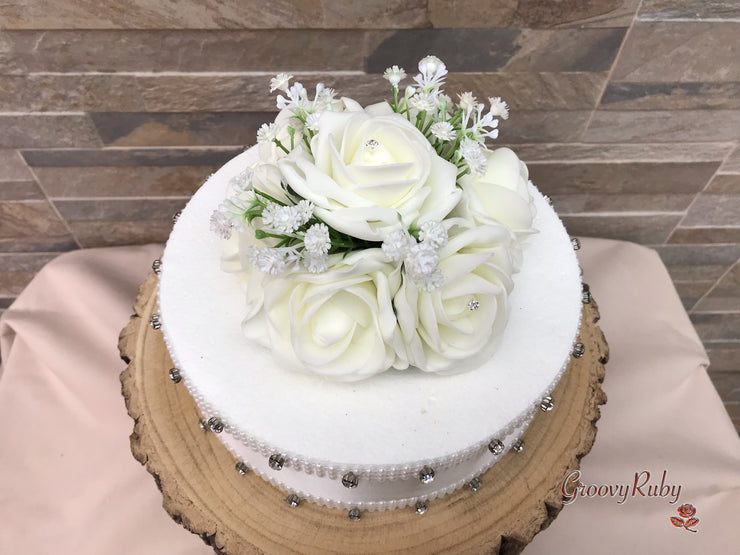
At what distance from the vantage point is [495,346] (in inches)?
25.8

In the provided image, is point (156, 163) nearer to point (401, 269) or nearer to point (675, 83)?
point (401, 269)

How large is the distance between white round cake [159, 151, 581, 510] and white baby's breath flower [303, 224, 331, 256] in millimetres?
193

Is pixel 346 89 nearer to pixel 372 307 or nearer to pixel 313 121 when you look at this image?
pixel 313 121

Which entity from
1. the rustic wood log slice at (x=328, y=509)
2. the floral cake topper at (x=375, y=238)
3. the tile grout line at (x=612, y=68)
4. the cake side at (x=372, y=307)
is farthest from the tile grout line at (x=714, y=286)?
the floral cake topper at (x=375, y=238)

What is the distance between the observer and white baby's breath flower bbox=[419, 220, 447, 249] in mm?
501

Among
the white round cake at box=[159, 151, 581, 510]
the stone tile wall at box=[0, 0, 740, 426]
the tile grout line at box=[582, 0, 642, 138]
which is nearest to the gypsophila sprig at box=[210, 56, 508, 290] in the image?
the white round cake at box=[159, 151, 581, 510]

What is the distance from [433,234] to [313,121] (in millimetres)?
192

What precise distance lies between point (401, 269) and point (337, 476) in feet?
0.81

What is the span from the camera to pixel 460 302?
578 millimetres

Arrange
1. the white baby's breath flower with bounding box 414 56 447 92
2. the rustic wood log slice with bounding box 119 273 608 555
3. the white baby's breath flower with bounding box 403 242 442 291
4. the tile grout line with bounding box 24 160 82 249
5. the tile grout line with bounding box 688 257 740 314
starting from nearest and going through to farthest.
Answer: the white baby's breath flower with bounding box 403 242 442 291 < the white baby's breath flower with bounding box 414 56 447 92 < the rustic wood log slice with bounding box 119 273 608 555 < the tile grout line with bounding box 24 160 82 249 < the tile grout line with bounding box 688 257 740 314

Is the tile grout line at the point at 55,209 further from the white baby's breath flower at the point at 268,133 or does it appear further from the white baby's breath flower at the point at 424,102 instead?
the white baby's breath flower at the point at 424,102

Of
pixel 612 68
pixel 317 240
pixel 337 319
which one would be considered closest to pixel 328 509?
pixel 337 319

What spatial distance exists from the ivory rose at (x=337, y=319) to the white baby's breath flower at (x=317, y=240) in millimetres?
36

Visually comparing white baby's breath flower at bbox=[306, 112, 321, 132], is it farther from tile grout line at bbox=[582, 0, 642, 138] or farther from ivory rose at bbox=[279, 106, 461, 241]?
tile grout line at bbox=[582, 0, 642, 138]
